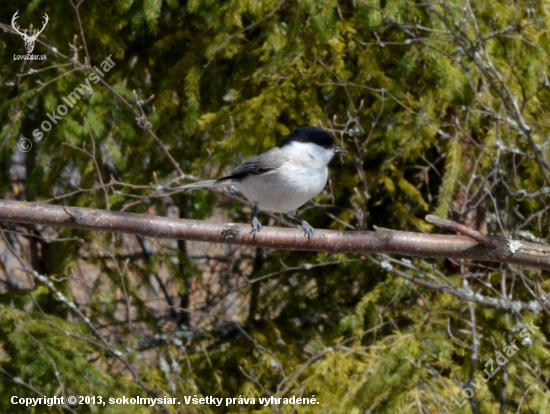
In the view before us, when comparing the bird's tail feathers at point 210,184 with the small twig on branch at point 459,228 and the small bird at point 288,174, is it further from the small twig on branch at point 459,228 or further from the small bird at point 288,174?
the small twig on branch at point 459,228

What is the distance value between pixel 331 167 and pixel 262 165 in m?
1.05

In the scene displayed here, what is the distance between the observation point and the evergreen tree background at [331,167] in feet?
11.5

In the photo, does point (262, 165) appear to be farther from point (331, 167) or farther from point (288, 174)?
point (331, 167)

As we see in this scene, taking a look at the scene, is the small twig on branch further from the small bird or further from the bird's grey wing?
the bird's grey wing

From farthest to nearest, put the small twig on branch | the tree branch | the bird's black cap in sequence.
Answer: the bird's black cap
the tree branch
the small twig on branch

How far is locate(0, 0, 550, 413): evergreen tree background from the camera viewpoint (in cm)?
350

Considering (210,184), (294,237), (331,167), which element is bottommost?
(331,167)

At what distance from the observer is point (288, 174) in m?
3.12

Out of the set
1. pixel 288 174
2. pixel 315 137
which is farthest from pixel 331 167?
pixel 288 174

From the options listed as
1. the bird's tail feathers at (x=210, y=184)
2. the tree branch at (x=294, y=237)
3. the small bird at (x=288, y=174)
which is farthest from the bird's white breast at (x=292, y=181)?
the tree branch at (x=294, y=237)

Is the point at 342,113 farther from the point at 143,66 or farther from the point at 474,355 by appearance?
the point at 474,355

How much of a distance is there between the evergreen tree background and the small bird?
0.19 m

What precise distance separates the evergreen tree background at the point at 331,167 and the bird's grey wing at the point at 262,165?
272 mm

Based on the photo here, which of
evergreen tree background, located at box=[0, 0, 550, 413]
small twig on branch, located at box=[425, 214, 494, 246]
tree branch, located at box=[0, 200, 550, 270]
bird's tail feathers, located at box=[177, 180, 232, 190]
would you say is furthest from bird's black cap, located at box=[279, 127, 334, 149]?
small twig on branch, located at box=[425, 214, 494, 246]
